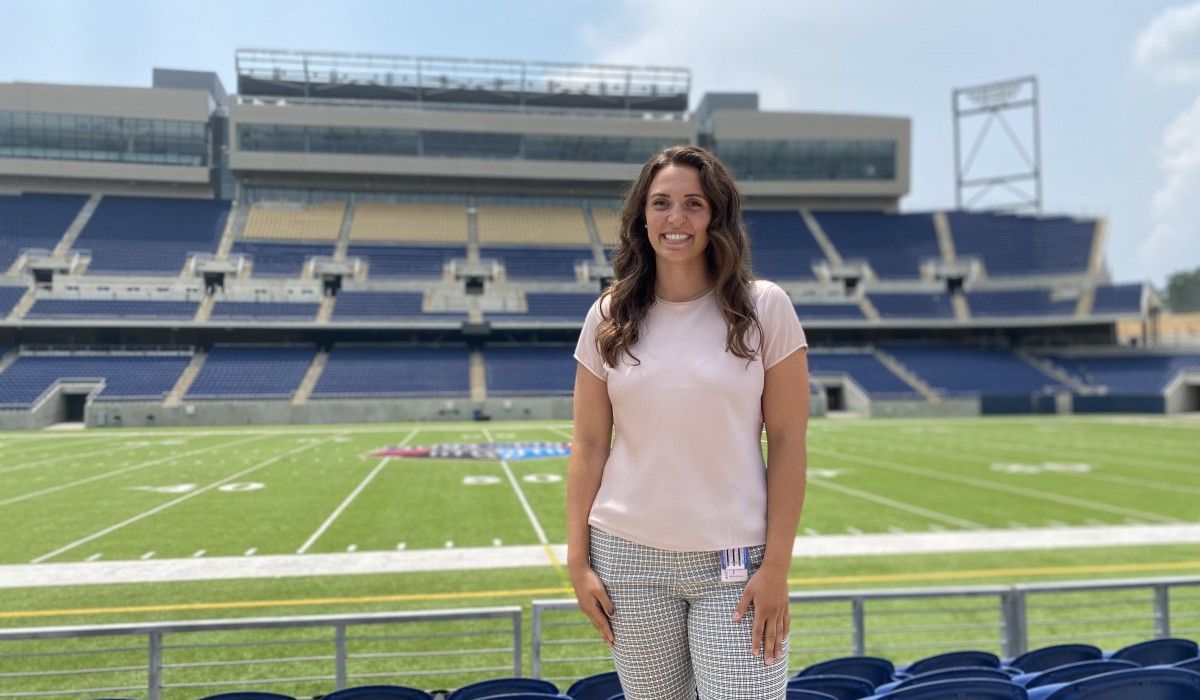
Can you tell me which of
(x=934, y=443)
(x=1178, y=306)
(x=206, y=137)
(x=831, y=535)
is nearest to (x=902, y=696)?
Answer: (x=831, y=535)

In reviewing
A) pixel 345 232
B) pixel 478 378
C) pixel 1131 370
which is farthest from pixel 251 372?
pixel 1131 370

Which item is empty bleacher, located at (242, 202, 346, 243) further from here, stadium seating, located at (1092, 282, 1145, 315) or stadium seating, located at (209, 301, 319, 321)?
stadium seating, located at (1092, 282, 1145, 315)

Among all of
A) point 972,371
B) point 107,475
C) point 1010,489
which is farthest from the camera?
point 972,371

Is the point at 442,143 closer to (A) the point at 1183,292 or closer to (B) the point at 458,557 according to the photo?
(B) the point at 458,557

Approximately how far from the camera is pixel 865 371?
38.2 meters

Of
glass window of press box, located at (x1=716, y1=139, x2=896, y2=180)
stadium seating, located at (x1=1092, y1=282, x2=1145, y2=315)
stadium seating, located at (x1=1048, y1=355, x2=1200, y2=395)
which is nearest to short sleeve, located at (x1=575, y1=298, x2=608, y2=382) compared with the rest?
stadium seating, located at (x1=1048, y1=355, x2=1200, y2=395)

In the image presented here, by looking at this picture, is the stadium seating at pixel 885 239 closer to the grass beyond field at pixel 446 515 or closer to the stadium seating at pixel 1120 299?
the stadium seating at pixel 1120 299

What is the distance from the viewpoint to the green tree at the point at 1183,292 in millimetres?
89125

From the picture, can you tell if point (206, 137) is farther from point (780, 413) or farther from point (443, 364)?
point (780, 413)

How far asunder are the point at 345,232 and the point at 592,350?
45.3m

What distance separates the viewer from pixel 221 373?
1352 inches

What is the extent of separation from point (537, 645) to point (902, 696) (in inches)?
90.7

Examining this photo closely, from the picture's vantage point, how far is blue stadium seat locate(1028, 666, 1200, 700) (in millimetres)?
2346

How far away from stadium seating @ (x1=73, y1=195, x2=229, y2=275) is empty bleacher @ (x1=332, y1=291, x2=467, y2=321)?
8.07 metres
